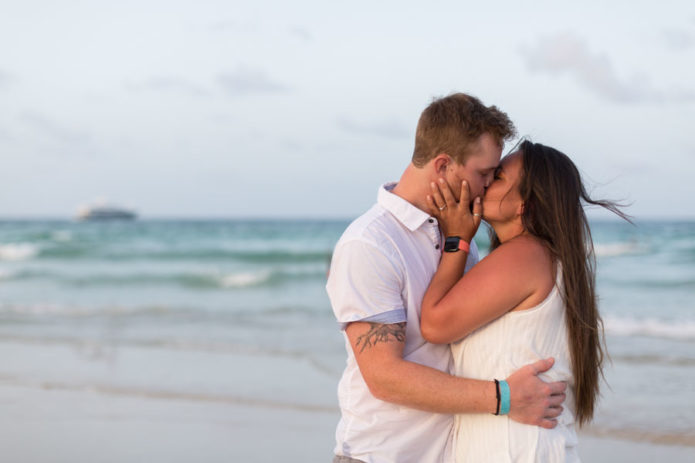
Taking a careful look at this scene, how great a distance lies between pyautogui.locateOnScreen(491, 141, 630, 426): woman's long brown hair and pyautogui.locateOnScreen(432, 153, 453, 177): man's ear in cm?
31

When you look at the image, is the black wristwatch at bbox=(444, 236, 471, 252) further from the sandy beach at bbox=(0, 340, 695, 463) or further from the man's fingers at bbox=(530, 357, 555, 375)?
→ the sandy beach at bbox=(0, 340, 695, 463)

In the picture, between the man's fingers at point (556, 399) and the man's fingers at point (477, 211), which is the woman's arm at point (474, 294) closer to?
the man's fingers at point (477, 211)

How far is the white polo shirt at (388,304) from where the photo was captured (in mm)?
2557

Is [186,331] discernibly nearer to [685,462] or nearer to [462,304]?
[685,462]

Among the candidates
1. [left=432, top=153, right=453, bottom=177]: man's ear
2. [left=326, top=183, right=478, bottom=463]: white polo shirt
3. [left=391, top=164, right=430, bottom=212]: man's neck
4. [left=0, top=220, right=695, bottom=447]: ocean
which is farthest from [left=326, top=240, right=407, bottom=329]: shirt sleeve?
[left=0, top=220, right=695, bottom=447]: ocean

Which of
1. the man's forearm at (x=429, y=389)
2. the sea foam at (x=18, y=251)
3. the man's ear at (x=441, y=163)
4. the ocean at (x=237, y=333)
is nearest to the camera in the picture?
the man's forearm at (x=429, y=389)

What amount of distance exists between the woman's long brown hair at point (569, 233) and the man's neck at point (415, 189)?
372 millimetres

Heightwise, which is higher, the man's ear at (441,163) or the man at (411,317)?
the man's ear at (441,163)

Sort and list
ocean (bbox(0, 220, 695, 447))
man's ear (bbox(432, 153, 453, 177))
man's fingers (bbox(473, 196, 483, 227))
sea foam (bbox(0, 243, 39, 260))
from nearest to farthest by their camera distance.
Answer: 1. man's ear (bbox(432, 153, 453, 177))
2. man's fingers (bbox(473, 196, 483, 227))
3. ocean (bbox(0, 220, 695, 447))
4. sea foam (bbox(0, 243, 39, 260))

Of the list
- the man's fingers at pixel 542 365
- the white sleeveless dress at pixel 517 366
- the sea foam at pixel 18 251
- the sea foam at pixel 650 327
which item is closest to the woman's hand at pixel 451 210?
the white sleeveless dress at pixel 517 366

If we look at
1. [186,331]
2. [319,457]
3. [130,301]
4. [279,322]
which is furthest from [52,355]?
[130,301]

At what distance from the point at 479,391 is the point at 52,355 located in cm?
784

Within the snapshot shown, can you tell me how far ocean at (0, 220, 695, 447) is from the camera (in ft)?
23.5

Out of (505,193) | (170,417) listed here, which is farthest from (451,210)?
(170,417)
